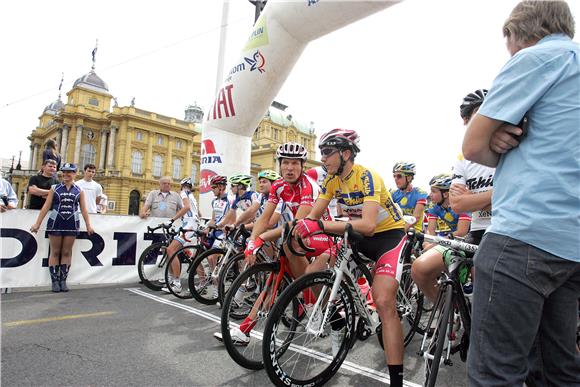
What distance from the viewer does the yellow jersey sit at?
119 inches

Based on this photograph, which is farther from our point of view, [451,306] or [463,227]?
[463,227]

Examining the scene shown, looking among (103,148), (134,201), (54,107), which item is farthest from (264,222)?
(54,107)

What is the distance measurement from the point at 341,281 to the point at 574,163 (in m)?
1.84

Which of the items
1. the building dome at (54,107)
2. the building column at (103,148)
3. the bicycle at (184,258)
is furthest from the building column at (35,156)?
the bicycle at (184,258)

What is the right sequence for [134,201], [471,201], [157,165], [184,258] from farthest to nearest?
[157,165]
[134,201]
[184,258]
[471,201]

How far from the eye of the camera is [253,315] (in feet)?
11.0

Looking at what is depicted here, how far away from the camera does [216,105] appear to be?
940 cm

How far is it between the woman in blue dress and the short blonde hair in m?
6.77

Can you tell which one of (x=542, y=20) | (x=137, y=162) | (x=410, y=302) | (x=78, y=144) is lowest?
(x=410, y=302)

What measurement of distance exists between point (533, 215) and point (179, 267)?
5704 millimetres

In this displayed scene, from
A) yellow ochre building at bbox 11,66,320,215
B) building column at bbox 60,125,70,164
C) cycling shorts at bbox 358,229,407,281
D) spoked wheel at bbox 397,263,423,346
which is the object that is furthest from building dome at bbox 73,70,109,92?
cycling shorts at bbox 358,229,407,281

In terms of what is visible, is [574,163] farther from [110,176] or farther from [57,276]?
[110,176]

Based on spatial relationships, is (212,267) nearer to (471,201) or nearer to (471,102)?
(471,201)

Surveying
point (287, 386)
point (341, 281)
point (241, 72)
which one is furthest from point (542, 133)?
point (241, 72)
